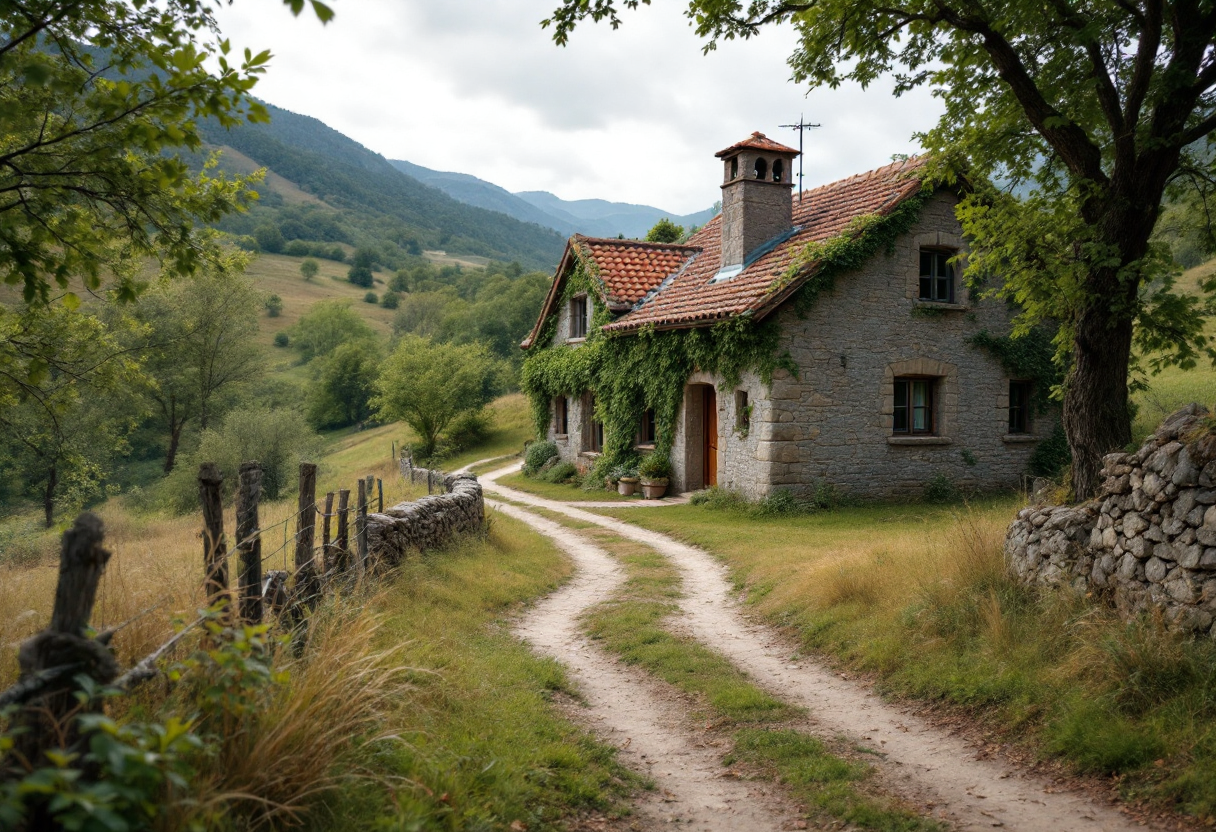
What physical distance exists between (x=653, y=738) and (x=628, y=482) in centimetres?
1441

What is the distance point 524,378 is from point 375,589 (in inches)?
780

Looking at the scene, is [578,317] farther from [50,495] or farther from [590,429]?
[50,495]

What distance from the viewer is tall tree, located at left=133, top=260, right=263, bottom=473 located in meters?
31.4

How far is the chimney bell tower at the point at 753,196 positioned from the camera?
1866cm

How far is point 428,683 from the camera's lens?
5211mm

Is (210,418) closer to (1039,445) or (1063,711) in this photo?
(1039,445)

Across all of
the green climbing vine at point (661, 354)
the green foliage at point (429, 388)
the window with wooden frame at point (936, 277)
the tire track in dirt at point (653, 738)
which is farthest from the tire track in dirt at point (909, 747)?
the green foliage at point (429, 388)

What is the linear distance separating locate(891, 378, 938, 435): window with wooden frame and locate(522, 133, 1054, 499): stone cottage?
3cm

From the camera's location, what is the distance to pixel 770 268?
17.3 metres

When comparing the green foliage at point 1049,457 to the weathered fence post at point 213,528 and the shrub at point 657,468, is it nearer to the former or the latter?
the shrub at point 657,468

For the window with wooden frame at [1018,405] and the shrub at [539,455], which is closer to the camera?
the window with wooden frame at [1018,405]

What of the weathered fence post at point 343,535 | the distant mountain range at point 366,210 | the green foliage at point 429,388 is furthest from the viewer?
the distant mountain range at point 366,210

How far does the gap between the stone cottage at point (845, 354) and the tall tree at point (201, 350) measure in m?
19.9

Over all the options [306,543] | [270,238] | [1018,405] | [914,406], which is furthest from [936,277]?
[270,238]
